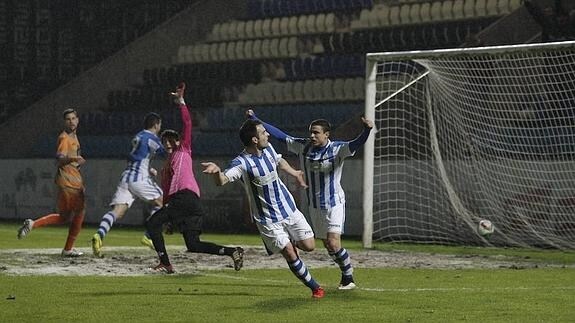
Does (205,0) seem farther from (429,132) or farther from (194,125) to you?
(429,132)

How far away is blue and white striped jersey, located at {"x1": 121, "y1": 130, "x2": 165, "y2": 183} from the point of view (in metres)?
16.0

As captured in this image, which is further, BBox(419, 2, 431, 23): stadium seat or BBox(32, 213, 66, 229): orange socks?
BBox(419, 2, 431, 23): stadium seat

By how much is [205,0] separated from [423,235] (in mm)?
13468

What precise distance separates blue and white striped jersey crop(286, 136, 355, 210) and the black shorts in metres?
1.51

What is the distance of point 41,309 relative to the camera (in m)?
9.80

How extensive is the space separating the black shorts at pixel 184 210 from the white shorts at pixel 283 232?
224 centimetres

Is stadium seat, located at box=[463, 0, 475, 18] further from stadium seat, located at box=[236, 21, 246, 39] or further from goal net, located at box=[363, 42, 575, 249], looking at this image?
stadium seat, located at box=[236, 21, 246, 39]

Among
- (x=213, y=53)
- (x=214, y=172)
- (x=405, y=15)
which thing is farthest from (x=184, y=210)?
(x=213, y=53)

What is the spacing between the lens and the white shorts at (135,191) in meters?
16.4

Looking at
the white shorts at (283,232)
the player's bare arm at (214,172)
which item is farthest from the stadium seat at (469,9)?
the player's bare arm at (214,172)

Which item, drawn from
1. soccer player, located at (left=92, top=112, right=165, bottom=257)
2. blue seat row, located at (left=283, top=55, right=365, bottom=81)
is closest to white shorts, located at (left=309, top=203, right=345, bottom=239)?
soccer player, located at (left=92, top=112, right=165, bottom=257)

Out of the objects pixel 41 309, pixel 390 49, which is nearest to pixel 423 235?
pixel 390 49

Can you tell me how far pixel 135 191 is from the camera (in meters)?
16.5

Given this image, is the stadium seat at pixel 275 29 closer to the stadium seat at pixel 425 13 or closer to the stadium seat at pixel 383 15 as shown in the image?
the stadium seat at pixel 383 15
